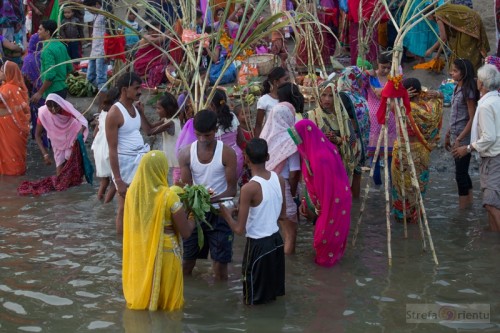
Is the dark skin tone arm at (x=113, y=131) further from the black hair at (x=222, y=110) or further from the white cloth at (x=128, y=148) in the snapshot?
the black hair at (x=222, y=110)

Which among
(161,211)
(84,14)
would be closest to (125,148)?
(161,211)

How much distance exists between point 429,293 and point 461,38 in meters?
5.69

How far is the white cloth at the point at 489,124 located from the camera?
7895 millimetres

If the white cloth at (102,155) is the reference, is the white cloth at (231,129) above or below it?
above

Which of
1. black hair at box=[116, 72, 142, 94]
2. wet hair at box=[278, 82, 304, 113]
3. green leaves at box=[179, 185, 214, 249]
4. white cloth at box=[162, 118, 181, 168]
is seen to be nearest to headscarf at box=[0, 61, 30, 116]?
white cloth at box=[162, 118, 181, 168]

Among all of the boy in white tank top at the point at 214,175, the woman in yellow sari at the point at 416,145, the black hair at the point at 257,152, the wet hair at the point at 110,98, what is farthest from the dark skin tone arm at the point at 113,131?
the woman in yellow sari at the point at 416,145

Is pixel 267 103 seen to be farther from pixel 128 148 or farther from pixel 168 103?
pixel 128 148

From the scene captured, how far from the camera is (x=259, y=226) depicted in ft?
20.6

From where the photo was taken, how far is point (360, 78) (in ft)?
29.9

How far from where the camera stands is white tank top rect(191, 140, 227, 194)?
6645 mm

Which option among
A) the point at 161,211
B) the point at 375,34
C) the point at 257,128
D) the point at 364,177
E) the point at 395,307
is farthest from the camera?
the point at 375,34

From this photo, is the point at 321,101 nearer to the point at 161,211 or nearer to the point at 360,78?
the point at 360,78

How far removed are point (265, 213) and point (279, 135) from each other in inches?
62.3

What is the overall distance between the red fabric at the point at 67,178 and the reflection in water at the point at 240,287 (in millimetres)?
927
